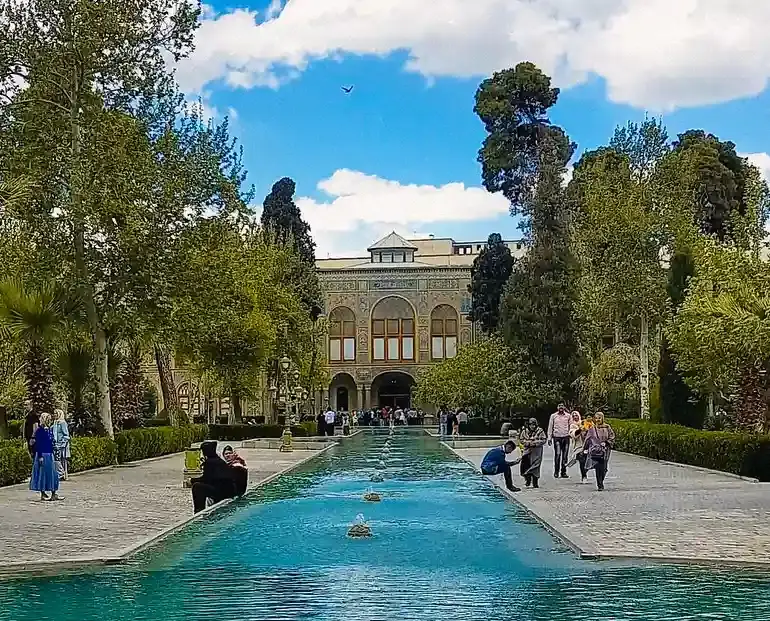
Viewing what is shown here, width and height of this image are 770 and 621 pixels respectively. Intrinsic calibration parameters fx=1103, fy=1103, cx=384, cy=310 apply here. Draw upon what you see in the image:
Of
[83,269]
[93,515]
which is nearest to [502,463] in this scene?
[93,515]

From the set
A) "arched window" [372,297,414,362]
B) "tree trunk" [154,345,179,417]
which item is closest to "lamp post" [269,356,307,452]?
"tree trunk" [154,345,179,417]

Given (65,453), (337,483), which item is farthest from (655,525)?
(65,453)

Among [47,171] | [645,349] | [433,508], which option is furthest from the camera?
[645,349]

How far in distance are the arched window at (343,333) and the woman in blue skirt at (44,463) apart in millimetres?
54847

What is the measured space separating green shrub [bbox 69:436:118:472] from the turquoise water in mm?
9476

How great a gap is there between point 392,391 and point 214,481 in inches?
2369

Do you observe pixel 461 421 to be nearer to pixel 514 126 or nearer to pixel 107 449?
pixel 514 126

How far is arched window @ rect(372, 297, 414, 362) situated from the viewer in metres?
71.6

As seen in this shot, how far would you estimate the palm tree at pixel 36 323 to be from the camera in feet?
75.2

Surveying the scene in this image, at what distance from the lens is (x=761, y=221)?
1141 inches

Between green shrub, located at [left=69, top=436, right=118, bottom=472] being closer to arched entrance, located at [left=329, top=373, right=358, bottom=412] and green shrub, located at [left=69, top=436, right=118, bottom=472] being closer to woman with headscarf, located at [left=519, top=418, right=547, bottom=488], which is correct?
woman with headscarf, located at [left=519, top=418, right=547, bottom=488]

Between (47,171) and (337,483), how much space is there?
9.64m

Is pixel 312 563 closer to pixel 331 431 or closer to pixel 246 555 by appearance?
pixel 246 555

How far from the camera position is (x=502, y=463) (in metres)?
18.5
